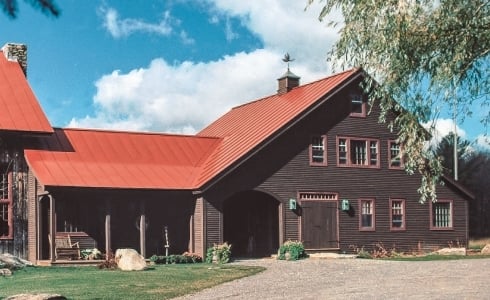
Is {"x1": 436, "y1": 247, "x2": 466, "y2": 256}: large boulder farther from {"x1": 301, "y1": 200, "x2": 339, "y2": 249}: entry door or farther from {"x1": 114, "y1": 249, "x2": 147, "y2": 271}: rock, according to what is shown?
{"x1": 114, "y1": 249, "x2": 147, "y2": 271}: rock

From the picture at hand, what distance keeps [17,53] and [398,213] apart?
1652cm

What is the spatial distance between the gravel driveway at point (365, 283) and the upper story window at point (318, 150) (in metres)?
8.12

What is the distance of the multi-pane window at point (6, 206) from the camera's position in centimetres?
2659

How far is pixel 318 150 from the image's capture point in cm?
3048

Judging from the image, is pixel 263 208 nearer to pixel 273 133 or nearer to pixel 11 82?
pixel 273 133

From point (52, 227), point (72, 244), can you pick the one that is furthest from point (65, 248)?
point (52, 227)

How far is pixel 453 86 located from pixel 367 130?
620 inches

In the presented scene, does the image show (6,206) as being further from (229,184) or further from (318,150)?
(318,150)

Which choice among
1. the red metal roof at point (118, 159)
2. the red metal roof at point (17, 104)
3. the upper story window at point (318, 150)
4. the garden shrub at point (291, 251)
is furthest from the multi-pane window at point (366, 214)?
the red metal roof at point (17, 104)

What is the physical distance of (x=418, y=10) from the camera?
1539cm

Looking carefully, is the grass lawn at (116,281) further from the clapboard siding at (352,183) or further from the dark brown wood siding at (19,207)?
the clapboard siding at (352,183)

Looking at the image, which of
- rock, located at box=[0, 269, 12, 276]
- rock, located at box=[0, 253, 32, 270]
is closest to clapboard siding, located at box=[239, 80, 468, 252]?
rock, located at box=[0, 253, 32, 270]

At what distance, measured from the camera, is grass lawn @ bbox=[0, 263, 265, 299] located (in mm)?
16114

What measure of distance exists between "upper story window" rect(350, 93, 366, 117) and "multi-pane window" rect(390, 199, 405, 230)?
3776 mm
